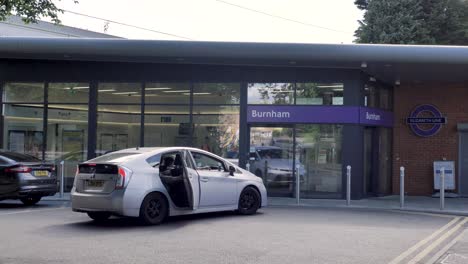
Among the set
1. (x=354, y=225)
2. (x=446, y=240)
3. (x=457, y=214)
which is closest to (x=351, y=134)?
(x=457, y=214)

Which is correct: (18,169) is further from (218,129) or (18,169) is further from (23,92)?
(218,129)

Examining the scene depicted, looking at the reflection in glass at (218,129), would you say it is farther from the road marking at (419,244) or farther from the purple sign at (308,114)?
the road marking at (419,244)

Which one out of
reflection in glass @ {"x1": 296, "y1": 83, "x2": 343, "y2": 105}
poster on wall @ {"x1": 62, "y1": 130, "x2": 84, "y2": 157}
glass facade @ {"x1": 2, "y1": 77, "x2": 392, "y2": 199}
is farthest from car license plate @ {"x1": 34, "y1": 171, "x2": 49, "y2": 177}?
reflection in glass @ {"x1": 296, "y1": 83, "x2": 343, "y2": 105}

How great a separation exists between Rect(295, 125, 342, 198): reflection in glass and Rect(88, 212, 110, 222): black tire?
25.2 feet

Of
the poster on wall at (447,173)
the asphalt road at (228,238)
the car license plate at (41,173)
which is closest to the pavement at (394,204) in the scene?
the poster on wall at (447,173)

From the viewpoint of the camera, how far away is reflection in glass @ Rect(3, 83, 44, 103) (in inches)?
753

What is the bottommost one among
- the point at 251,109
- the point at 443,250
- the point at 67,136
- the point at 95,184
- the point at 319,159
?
the point at 443,250

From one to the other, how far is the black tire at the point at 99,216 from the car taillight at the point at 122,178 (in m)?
0.77

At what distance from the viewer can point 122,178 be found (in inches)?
422

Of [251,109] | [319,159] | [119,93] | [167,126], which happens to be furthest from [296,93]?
[119,93]

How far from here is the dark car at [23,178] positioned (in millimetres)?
13852

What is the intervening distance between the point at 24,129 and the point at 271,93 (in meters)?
8.11

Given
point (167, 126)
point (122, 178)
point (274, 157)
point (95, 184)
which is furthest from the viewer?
point (167, 126)

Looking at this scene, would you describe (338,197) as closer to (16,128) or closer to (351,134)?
(351,134)
